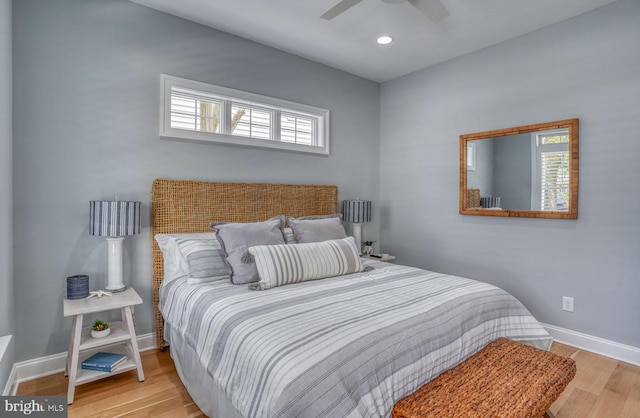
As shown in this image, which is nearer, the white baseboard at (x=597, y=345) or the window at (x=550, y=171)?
the white baseboard at (x=597, y=345)

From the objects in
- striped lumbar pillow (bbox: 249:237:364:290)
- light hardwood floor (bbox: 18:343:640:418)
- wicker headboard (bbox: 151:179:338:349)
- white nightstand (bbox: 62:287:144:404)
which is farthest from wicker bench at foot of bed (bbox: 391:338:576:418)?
wicker headboard (bbox: 151:179:338:349)

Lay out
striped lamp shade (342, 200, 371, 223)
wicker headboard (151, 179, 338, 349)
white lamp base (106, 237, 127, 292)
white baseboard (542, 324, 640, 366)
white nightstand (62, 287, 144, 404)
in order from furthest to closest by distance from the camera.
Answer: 1. striped lamp shade (342, 200, 371, 223)
2. wicker headboard (151, 179, 338, 349)
3. white baseboard (542, 324, 640, 366)
4. white lamp base (106, 237, 127, 292)
5. white nightstand (62, 287, 144, 404)

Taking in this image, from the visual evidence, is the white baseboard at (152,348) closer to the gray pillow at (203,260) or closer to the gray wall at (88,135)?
the gray wall at (88,135)

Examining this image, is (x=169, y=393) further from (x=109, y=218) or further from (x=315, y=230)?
(x=315, y=230)

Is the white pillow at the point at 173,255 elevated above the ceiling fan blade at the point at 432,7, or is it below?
below

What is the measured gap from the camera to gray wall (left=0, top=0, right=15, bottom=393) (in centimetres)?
191

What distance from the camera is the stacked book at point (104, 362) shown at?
2.12 meters

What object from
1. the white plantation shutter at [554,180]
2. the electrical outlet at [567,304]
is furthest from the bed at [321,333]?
the white plantation shutter at [554,180]

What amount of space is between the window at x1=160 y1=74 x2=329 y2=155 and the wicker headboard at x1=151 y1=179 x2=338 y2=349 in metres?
0.42

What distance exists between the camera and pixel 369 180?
4309 mm

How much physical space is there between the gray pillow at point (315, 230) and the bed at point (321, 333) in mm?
410

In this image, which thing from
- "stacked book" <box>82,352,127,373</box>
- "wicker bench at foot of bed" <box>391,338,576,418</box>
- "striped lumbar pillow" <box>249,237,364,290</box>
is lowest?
"stacked book" <box>82,352,127,373</box>

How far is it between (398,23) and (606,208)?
7.50ft

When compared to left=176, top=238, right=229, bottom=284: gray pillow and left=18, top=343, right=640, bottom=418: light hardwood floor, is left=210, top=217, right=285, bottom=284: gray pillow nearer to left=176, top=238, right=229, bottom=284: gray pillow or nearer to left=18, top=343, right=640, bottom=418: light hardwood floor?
left=176, top=238, right=229, bottom=284: gray pillow
